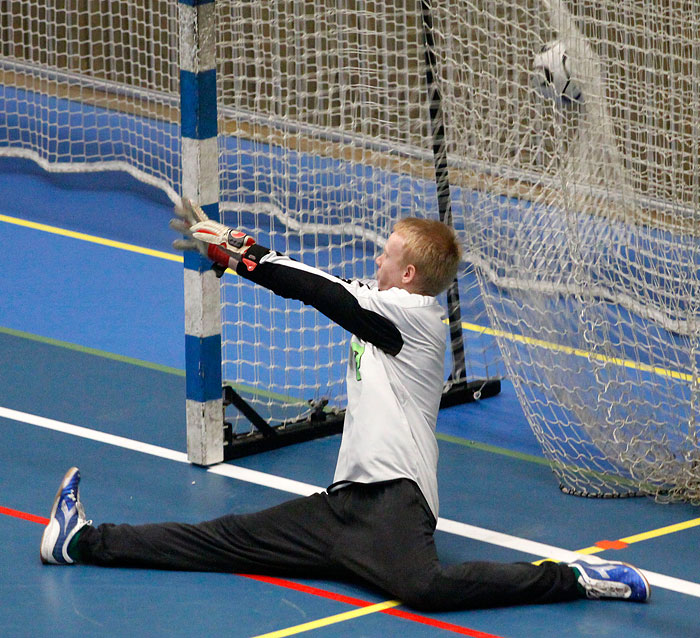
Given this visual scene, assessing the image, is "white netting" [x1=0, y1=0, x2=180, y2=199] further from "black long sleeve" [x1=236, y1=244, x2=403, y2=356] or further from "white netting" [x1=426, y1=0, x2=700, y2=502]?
"black long sleeve" [x1=236, y1=244, x2=403, y2=356]

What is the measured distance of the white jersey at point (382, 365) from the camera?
4.53 metres

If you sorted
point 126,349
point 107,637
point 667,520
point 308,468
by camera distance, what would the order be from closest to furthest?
point 107,637 → point 667,520 → point 308,468 → point 126,349

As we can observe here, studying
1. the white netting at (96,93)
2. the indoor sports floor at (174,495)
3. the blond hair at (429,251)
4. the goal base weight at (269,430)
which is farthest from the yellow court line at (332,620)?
the white netting at (96,93)

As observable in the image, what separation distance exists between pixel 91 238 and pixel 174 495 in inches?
177

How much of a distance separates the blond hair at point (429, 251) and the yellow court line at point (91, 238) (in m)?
4.75

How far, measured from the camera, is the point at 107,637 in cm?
422

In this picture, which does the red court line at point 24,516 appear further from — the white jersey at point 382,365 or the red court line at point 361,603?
the white jersey at point 382,365

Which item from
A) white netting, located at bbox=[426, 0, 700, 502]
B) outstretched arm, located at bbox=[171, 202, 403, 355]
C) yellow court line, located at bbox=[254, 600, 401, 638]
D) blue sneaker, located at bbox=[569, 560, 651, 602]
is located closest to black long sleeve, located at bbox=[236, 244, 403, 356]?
outstretched arm, located at bbox=[171, 202, 403, 355]

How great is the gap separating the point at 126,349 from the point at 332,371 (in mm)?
1235

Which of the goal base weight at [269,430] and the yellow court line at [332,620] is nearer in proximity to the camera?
the yellow court line at [332,620]

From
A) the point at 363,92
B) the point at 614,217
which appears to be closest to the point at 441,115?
the point at 363,92

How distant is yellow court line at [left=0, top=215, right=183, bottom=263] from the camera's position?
368 inches

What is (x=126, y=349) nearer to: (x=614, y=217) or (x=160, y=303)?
(x=160, y=303)

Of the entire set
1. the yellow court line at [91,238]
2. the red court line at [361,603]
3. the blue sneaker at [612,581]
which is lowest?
the yellow court line at [91,238]
